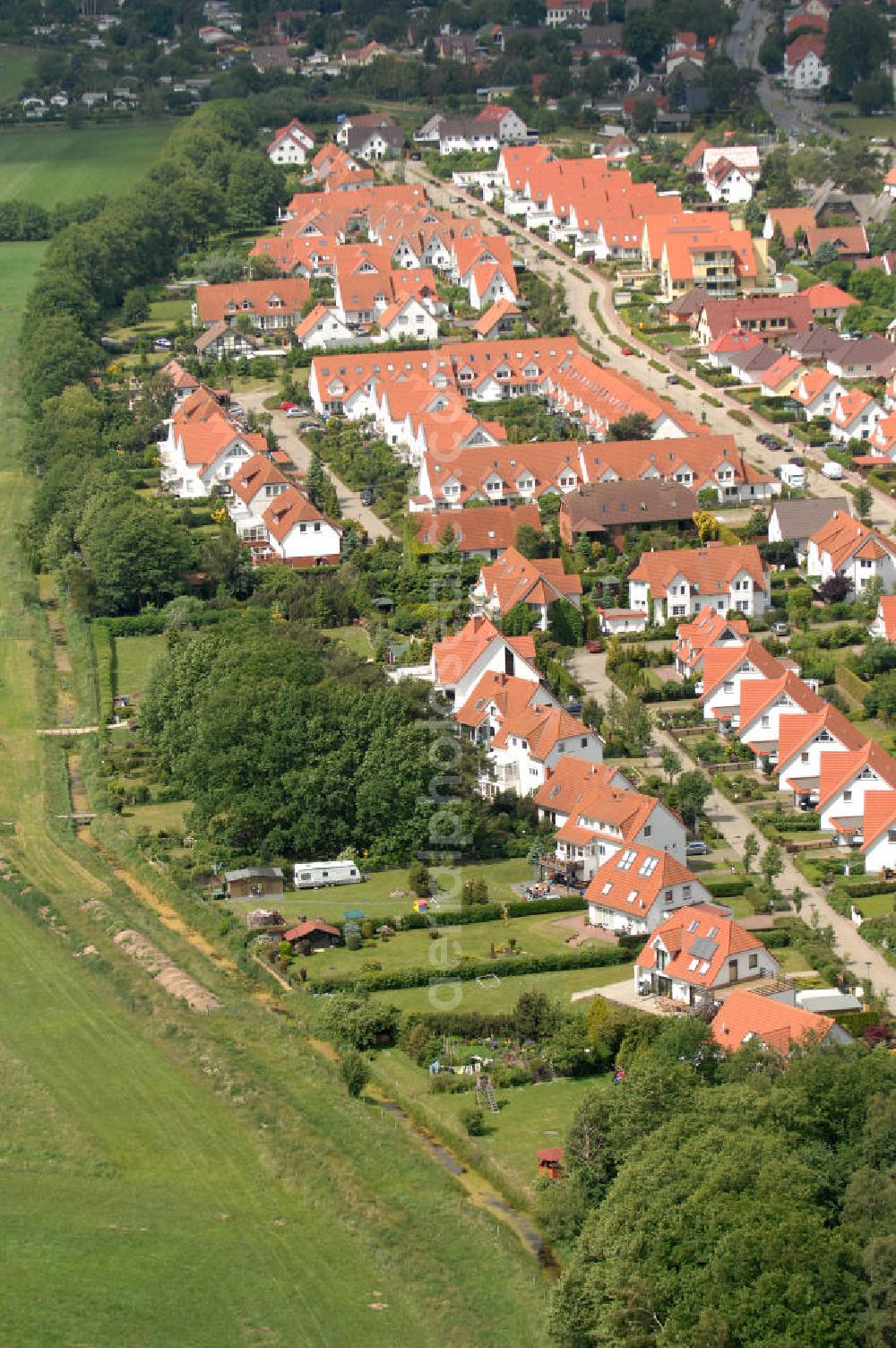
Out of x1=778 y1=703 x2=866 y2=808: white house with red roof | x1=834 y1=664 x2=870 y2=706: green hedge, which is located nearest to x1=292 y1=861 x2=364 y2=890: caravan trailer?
x1=778 y1=703 x2=866 y2=808: white house with red roof

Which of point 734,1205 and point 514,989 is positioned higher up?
point 734,1205

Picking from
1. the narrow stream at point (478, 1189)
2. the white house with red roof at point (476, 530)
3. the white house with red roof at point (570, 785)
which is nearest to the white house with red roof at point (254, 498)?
the white house with red roof at point (476, 530)

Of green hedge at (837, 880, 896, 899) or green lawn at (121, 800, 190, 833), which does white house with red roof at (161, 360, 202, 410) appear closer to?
green lawn at (121, 800, 190, 833)

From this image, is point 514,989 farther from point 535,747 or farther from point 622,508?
point 622,508

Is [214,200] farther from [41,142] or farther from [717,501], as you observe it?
[717,501]

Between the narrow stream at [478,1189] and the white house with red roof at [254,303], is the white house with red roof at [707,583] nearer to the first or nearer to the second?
the narrow stream at [478,1189]

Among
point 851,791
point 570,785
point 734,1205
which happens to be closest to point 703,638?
point 570,785

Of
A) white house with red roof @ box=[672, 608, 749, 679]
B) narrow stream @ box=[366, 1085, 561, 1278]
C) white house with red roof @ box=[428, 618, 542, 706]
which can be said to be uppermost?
white house with red roof @ box=[428, 618, 542, 706]
